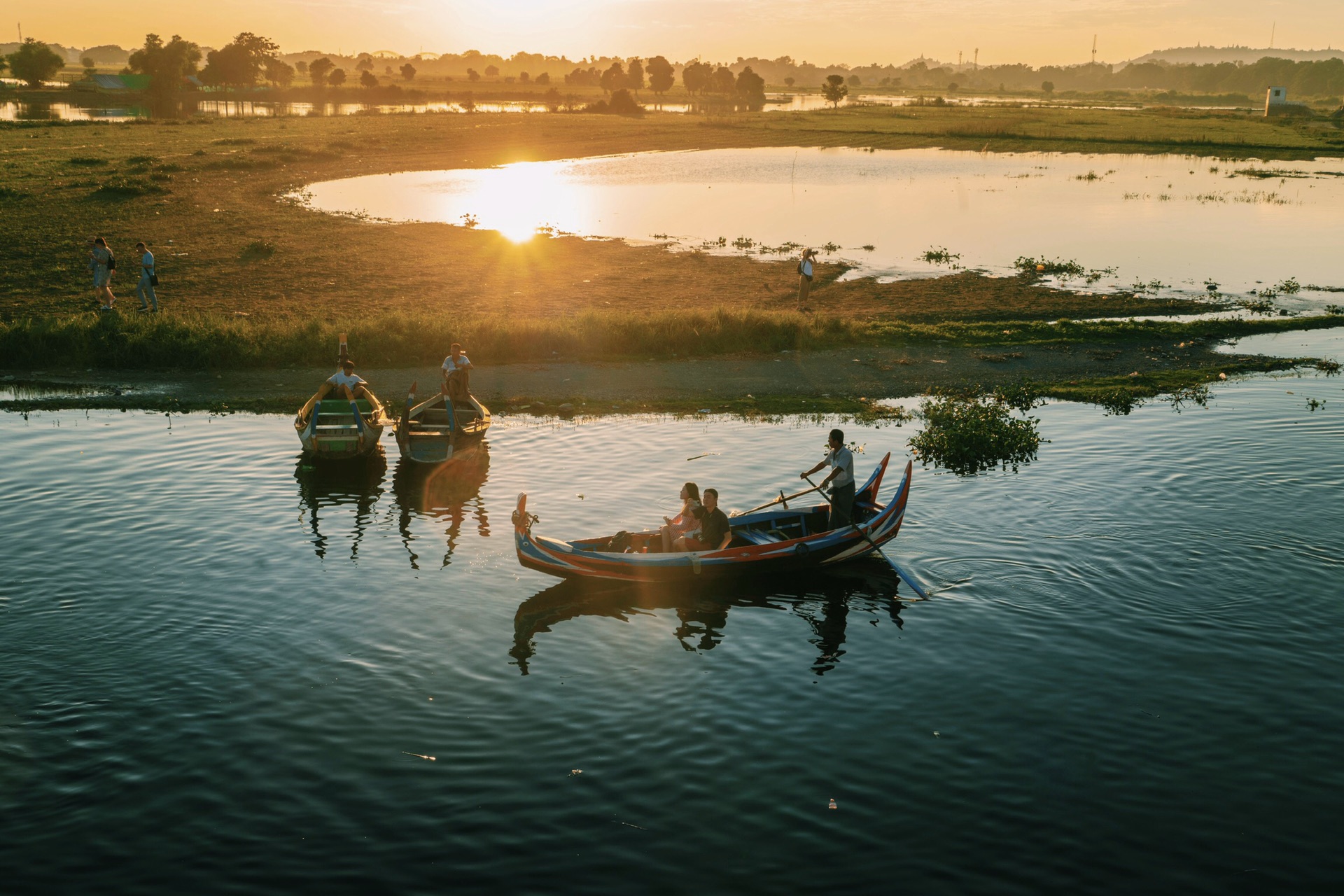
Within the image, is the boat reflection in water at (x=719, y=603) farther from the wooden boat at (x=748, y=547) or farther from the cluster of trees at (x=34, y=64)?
the cluster of trees at (x=34, y=64)

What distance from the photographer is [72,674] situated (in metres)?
13.4

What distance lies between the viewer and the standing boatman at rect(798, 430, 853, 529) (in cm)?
1777

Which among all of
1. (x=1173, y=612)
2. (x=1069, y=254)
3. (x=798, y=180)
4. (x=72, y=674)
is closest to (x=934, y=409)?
(x=1173, y=612)

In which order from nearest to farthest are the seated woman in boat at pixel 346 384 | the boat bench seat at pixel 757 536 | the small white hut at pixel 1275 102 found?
the boat bench seat at pixel 757 536
the seated woman in boat at pixel 346 384
the small white hut at pixel 1275 102

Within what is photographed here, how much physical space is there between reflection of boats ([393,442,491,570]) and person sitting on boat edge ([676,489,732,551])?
431 centimetres

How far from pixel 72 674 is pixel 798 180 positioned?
7216cm

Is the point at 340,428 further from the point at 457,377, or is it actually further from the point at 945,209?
the point at 945,209

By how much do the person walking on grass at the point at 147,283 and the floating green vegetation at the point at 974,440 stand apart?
996 inches

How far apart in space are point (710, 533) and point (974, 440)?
8738 mm

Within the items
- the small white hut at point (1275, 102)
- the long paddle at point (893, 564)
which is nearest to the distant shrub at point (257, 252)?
the long paddle at point (893, 564)

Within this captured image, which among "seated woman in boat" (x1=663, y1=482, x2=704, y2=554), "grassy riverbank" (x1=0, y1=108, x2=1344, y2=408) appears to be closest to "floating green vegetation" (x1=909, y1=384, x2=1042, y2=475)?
"grassy riverbank" (x1=0, y1=108, x2=1344, y2=408)

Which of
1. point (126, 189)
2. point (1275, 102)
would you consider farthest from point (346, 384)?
point (1275, 102)

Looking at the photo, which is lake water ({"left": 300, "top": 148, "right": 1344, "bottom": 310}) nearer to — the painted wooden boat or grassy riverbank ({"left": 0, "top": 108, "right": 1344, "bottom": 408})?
grassy riverbank ({"left": 0, "top": 108, "right": 1344, "bottom": 408})

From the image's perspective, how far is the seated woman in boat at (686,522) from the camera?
55.0 feet
